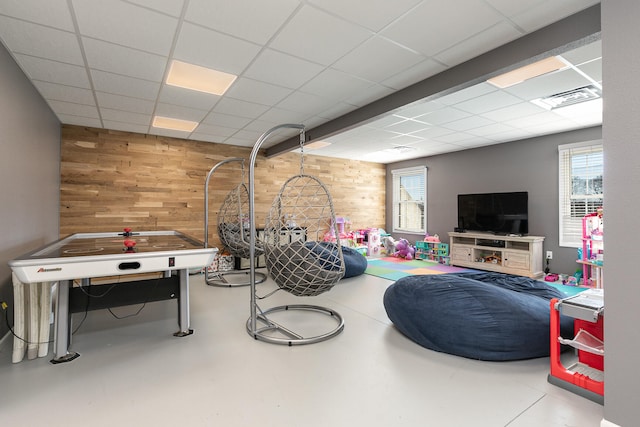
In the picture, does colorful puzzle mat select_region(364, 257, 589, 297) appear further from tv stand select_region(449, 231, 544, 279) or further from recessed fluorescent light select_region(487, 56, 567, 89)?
recessed fluorescent light select_region(487, 56, 567, 89)

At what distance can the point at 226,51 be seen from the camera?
8.83ft

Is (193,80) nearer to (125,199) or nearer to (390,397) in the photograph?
(125,199)

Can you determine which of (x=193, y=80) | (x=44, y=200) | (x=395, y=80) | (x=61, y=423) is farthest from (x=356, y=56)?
(x=44, y=200)

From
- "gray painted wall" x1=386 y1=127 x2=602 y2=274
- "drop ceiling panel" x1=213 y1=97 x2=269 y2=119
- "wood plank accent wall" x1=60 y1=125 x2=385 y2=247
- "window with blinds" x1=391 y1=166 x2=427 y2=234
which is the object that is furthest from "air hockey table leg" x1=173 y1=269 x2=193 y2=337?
"window with blinds" x1=391 y1=166 x2=427 y2=234

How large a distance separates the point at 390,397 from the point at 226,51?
2.99 metres

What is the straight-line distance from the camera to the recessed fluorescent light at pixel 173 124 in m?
4.73

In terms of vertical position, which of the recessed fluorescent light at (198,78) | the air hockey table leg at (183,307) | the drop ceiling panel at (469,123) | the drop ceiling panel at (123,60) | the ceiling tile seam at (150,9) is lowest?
the air hockey table leg at (183,307)

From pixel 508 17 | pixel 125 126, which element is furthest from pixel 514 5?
pixel 125 126

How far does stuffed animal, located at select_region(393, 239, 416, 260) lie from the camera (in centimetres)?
742

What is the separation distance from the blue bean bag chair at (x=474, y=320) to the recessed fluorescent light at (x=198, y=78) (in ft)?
9.64

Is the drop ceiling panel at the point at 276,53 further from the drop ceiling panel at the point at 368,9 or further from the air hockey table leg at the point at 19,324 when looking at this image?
the air hockey table leg at the point at 19,324

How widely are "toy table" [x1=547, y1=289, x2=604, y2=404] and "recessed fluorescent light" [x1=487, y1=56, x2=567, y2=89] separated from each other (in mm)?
2141

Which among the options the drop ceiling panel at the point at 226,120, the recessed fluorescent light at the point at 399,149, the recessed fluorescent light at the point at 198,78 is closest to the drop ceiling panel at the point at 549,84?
the recessed fluorescent light at the point at 399,149

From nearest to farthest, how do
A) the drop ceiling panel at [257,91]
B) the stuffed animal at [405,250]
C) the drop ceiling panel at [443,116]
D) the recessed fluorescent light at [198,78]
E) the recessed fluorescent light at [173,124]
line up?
the recessed fluorescent light at [198,78] < the drop ceiling panel at [257,91] < the drop ceiling panel at [443,116] < the recessed fluorescent light at [173,124] < the stuffed animal at [405,250]
